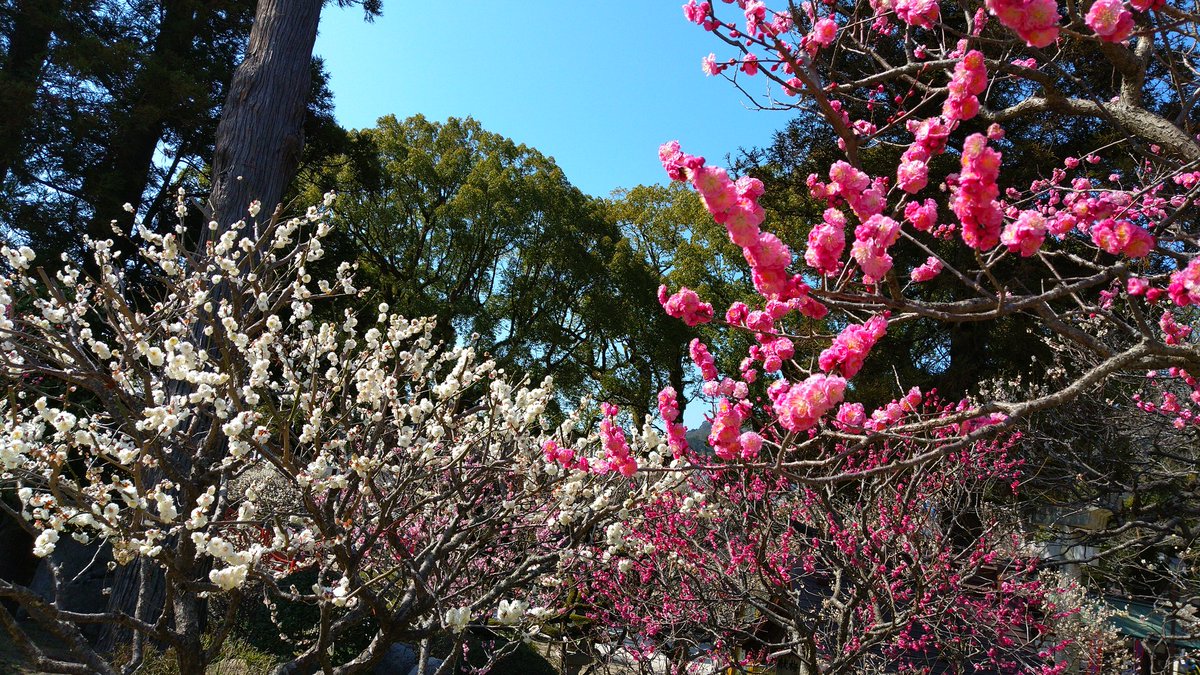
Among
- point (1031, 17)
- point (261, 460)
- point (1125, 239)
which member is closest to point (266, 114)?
point (261, 460)

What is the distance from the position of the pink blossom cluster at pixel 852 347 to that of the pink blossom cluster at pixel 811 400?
0.05 meters

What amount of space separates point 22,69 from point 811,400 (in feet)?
36.2

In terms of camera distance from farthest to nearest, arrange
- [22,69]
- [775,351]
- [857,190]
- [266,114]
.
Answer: [22,69] < [266,114] < [775,351] < [857,190]

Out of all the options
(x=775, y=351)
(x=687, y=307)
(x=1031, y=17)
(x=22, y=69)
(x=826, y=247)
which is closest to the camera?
(x=1031, y=17)

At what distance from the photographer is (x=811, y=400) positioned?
1964 millimetres

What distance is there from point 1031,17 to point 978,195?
455 millimetres

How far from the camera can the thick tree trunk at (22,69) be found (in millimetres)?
7738

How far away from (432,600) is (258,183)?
4.25m

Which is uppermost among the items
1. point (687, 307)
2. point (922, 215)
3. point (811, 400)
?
point (922, 215)

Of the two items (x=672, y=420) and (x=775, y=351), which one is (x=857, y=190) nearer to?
(x=775, y=351)

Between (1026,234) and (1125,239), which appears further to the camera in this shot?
(1125,239)

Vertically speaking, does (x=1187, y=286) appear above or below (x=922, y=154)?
below

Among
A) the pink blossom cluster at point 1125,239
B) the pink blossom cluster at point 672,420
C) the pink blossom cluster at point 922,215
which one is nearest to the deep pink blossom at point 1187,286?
the pink blossom cluster at point 1125,239

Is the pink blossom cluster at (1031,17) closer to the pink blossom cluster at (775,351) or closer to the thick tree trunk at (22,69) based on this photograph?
the pink blossom cluster at (775,351)
